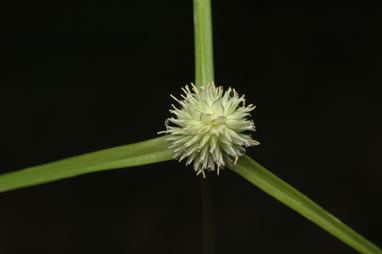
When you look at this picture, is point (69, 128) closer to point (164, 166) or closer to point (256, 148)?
point (164, 166)

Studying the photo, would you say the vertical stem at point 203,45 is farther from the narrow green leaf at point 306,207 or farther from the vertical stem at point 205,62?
the narrow green leaf at point 306,207

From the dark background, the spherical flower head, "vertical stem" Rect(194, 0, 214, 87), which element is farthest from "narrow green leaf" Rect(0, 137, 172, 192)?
the dark background

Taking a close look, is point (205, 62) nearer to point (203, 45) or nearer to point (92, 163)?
point (203, 45)

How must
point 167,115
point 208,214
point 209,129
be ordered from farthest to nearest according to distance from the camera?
1. point 167,115
2. point 208,214
3. point 209,129

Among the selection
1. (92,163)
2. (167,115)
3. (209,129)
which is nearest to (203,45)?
(209,129)

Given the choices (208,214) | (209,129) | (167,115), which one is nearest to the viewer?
(209,129)

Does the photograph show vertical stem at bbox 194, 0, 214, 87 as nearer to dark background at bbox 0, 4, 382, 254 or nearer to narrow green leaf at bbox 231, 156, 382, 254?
narrow green leaf at bbox 231, 156, 382, 254
